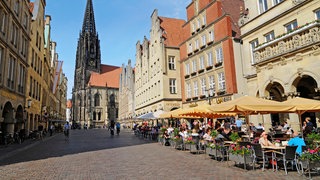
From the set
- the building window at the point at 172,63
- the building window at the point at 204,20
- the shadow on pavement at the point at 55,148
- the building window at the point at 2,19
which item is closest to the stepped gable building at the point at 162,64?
the building window at the point at 172,63

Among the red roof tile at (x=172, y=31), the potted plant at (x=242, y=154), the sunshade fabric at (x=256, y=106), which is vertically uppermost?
the red roof tile at (x=172, y=31)

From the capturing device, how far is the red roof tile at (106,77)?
104 meters

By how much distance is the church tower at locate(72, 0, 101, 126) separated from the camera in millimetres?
100000

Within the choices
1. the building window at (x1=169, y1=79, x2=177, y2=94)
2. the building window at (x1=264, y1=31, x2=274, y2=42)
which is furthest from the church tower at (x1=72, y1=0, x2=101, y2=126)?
the building window at (x1=264, y1=31, x2=274, y2=42)

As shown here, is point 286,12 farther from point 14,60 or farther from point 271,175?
point 14,60

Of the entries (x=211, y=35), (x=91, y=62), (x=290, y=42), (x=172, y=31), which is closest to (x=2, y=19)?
(x=211, y=35)

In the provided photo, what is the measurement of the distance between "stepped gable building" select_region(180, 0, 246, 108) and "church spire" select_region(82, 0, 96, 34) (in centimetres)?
8309

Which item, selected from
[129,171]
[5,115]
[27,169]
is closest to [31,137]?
[5,115]

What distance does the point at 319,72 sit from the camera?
519 inches

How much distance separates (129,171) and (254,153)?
4.61m

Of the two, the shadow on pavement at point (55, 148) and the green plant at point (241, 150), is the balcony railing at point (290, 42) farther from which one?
the shadow on pavement at point (55, 148)

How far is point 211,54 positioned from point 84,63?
8329 cm

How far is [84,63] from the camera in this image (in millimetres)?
100938

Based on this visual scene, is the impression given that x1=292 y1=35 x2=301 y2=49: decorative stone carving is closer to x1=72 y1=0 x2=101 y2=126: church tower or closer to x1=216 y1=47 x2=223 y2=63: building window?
x1=216 y1=47 x2=223 y2=63: building window
